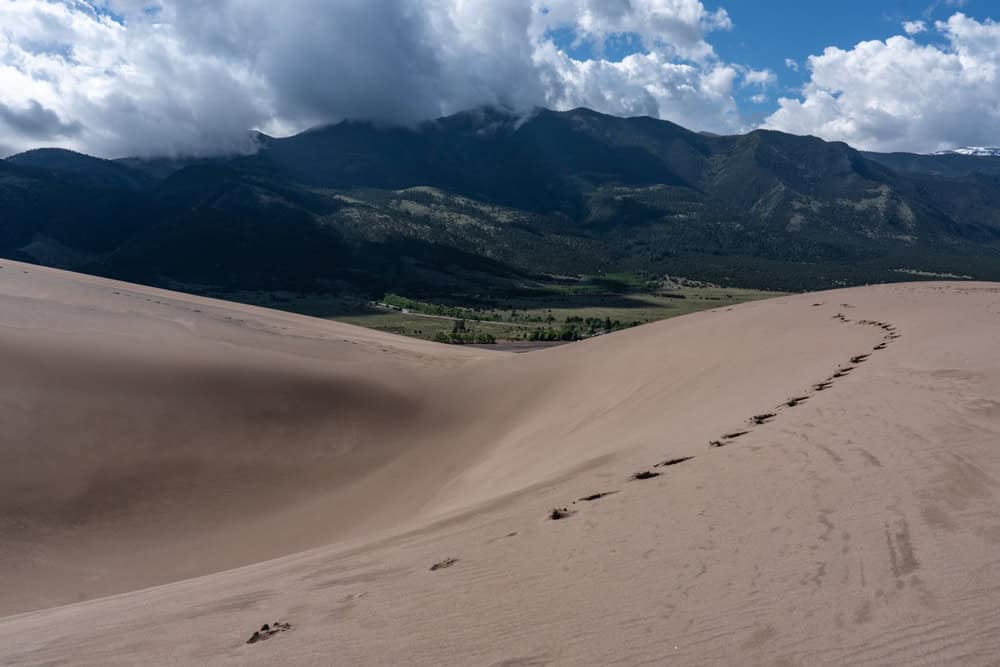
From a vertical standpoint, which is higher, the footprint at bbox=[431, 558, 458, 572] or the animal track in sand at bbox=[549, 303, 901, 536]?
the animal track in sand at bbox=[549, 303, 901, 536]

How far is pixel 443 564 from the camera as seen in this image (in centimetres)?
657

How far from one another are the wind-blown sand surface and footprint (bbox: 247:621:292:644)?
0.31 ft

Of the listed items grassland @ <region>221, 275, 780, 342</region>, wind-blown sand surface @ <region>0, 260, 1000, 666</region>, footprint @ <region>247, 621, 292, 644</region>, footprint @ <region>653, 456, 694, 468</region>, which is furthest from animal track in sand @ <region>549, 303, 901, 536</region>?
grassland @ <region>221, 275, 780, 342</region>

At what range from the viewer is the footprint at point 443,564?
650 centimetres

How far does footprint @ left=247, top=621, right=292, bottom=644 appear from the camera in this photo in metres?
5.47

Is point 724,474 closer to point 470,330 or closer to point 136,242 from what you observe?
point 470,330

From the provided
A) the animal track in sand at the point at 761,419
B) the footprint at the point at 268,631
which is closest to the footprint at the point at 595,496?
the animal track in sand at the point at 761,419

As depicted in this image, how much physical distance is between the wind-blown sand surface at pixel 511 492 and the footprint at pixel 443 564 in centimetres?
10

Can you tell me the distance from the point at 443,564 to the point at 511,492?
3.55 m

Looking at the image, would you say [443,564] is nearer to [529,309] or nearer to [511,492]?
[511,492]

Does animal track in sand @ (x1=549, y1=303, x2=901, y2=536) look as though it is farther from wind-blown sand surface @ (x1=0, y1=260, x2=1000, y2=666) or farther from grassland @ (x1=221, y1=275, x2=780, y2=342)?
grassland @ (x1=221, y1=275, x2=780, y2=342)

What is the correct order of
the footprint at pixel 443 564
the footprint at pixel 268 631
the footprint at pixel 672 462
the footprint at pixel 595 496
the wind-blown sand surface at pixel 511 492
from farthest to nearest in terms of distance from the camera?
1. the footprint at pixel 672 462
2. the footprint at pixel 595 496
3. the footprint at pixel 443 564
4. the footprint at pixel 268 631
5. the wind-blown sand surface at pixel 511 492

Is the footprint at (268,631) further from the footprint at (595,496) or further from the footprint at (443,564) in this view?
the footprint at (595,496)

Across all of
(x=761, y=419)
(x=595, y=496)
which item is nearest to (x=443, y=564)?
(x=595, y=496)
